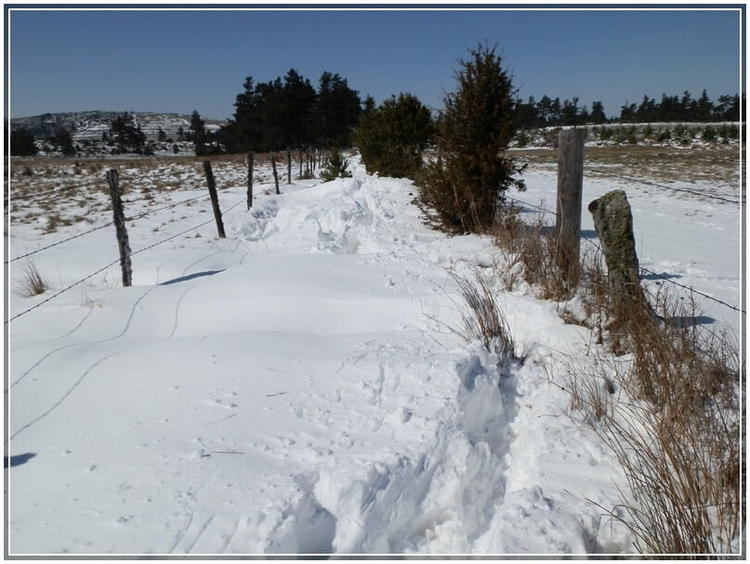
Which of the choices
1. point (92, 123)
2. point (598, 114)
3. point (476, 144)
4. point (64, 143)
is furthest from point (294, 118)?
point (92, 123)

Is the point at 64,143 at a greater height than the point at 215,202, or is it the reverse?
the point at 64,143

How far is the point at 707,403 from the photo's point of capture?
85.8 inches

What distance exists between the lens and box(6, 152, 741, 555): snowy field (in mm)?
1832

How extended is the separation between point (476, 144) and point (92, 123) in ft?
377

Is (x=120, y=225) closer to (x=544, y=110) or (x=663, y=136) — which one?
(x=663, y=136)

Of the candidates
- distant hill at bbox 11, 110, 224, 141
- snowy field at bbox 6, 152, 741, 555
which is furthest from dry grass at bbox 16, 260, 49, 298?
distant hill at bbox 11, 110, 224, 141

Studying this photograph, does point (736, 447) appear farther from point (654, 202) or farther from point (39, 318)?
point (654, 202)

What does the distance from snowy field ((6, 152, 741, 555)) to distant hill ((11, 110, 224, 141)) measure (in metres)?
85.2

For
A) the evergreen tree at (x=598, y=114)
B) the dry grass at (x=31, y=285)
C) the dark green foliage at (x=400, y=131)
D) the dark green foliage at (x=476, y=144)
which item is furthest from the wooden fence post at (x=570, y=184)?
the evergreen tree at (x=598, y=114)

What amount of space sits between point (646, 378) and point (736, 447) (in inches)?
27.0

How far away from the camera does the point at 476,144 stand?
684 centimetres

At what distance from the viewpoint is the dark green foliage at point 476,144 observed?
21.9ft

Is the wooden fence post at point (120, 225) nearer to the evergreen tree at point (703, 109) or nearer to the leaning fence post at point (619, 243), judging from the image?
the leaning fence post at point (619, 243)

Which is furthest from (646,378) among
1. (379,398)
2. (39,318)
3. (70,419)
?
(39,318)
